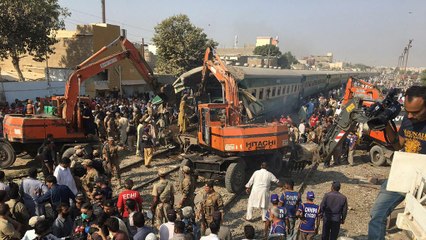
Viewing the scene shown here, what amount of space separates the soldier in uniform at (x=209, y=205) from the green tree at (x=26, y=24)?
18.8 m

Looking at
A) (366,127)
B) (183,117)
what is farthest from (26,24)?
(366,127)

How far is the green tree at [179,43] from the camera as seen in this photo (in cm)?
3102

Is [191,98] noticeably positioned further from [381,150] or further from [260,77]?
[381,150]

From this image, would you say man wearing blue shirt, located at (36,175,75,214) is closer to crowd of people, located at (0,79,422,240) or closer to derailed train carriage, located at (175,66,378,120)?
crowd of people, located at (0,79,422,240)

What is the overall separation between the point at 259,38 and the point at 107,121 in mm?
150733

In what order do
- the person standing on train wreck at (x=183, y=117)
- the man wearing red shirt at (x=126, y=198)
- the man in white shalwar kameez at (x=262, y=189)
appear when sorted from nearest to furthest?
the man wearing red shirt at (x=126, y=198), the man in white shalwar kameez at (x=262, y=189), the person standing on train wreck at (x=183, y=117)

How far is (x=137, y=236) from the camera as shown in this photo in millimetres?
4789

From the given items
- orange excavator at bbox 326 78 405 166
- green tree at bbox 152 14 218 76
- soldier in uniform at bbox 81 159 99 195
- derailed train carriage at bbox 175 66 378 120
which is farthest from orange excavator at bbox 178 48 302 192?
green tree at bbox 152 14 218 76

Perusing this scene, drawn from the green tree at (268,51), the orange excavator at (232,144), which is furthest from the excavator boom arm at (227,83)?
the green tree at (268,51)

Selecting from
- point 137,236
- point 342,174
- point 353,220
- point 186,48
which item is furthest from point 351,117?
point 186,48

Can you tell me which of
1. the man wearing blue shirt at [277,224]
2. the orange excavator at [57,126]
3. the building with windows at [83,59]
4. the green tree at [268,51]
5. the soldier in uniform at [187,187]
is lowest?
the man wearing blue shirt at [277,224]

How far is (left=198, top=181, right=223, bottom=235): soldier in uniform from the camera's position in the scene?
6457mm

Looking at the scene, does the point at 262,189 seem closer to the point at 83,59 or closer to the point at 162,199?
the point at 162,199

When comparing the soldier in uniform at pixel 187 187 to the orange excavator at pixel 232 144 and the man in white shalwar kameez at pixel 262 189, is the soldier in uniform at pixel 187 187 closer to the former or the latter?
the man in white shalwar kameez at pixel 262 189
